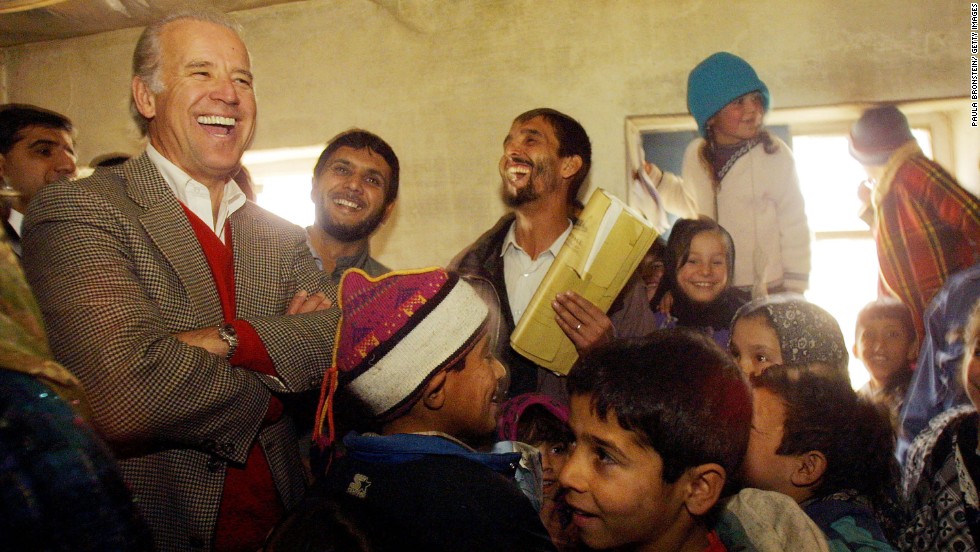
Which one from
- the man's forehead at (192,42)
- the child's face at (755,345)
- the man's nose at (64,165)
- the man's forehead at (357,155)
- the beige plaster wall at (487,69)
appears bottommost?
the child's face at (755,345)

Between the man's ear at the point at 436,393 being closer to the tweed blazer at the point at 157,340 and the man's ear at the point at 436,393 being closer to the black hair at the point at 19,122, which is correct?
the tweed blazer at the point at 157,340

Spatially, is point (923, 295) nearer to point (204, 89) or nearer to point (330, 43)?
point (204, 89)

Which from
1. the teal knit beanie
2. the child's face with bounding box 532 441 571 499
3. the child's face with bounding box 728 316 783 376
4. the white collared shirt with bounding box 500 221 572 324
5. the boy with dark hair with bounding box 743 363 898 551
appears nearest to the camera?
the boy with dark hair with bounding box 743 363 898 551

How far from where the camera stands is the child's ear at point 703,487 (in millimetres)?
1575

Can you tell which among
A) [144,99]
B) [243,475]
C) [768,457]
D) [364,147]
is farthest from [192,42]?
[768,457]

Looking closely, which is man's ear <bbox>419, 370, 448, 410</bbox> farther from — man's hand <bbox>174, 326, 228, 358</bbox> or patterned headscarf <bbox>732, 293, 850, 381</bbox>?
patterned headscarf <bbox>732, 293, 850, 381</bbox>

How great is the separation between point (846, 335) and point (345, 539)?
10.2 ft

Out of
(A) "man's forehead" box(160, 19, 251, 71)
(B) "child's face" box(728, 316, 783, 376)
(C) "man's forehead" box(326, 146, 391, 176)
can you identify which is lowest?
(B) "child's face" box(728, 316, 783, 376)

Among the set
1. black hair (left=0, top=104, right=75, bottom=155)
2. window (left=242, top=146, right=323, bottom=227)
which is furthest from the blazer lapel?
window (left=242, top=146, right=323, bottom=227)

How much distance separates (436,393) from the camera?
1619mm

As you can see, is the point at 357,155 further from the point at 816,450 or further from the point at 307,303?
the point at 816,450

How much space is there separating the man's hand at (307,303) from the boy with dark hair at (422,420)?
294 mm

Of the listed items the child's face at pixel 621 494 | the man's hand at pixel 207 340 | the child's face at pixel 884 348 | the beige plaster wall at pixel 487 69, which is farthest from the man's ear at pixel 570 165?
the man's hand at pixel 207 340

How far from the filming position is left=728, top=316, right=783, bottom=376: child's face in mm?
2648
